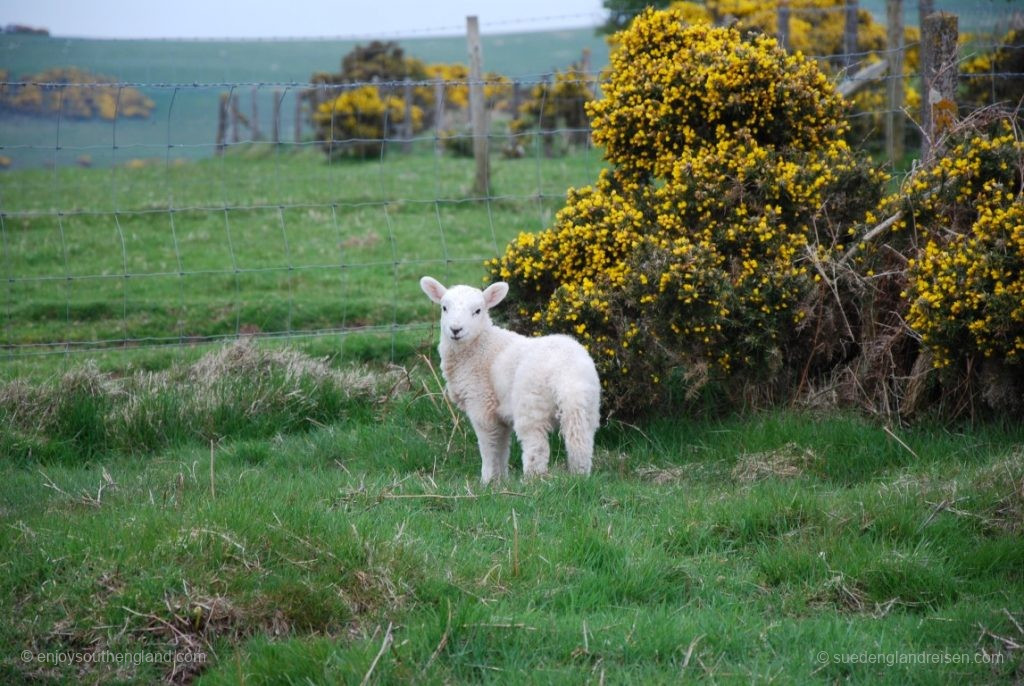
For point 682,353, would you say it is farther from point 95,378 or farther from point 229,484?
point 95,378

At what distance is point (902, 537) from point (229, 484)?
12.8 feet

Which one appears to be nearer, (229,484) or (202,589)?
(202,589)

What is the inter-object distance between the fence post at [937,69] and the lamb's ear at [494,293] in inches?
138

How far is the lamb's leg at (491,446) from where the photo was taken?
6934mm

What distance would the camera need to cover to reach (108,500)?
613 cm

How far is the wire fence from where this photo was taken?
10.2m

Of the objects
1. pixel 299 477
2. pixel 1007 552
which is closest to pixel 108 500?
pixel 299 477

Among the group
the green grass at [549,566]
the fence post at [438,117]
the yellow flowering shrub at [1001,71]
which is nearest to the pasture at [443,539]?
the green grass at [549,566]

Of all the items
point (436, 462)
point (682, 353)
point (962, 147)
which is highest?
point (962, 147)

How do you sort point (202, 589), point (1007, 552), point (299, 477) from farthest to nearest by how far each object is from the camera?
point (299, 477) → point (1007, 552) → point (202, 589)

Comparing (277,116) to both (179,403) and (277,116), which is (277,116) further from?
(179,403)

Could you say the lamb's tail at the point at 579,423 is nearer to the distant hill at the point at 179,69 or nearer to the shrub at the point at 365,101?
the distant hill at the point at 179,69

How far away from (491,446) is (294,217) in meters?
10.6

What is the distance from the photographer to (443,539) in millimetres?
5551
